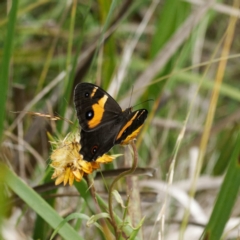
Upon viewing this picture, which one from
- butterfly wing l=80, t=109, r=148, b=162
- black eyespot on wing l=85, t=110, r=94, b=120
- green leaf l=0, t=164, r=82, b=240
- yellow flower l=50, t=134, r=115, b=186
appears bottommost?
green leaf l=0, t=164, r=82, b=240

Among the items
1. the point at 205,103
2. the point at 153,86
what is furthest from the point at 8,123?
the point at 205,103

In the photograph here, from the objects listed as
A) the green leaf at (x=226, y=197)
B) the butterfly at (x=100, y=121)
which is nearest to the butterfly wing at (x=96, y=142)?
the butterfly at (x=100, y=121)

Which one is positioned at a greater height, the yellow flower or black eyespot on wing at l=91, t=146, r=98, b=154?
black eyespot on wing at l=91, t=146, r=98, b=154

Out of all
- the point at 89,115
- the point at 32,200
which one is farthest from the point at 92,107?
the point at 32,200

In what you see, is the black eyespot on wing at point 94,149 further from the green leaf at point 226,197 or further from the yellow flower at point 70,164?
the green leaf at point 226,197

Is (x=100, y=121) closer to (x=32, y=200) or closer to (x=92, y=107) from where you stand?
(x=92, y=107)

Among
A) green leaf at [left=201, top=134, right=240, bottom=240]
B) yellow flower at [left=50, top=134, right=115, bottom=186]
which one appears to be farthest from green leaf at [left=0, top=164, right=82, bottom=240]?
green leaf at [left=201, top=134, right=240, bottom=240]

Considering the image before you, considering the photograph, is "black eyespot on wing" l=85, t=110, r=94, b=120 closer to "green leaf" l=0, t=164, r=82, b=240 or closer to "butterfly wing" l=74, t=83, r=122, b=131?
"butterfly wing" l=74, t=83, r=122, b=131

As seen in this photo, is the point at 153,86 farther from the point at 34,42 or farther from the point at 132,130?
the point at 132,130
